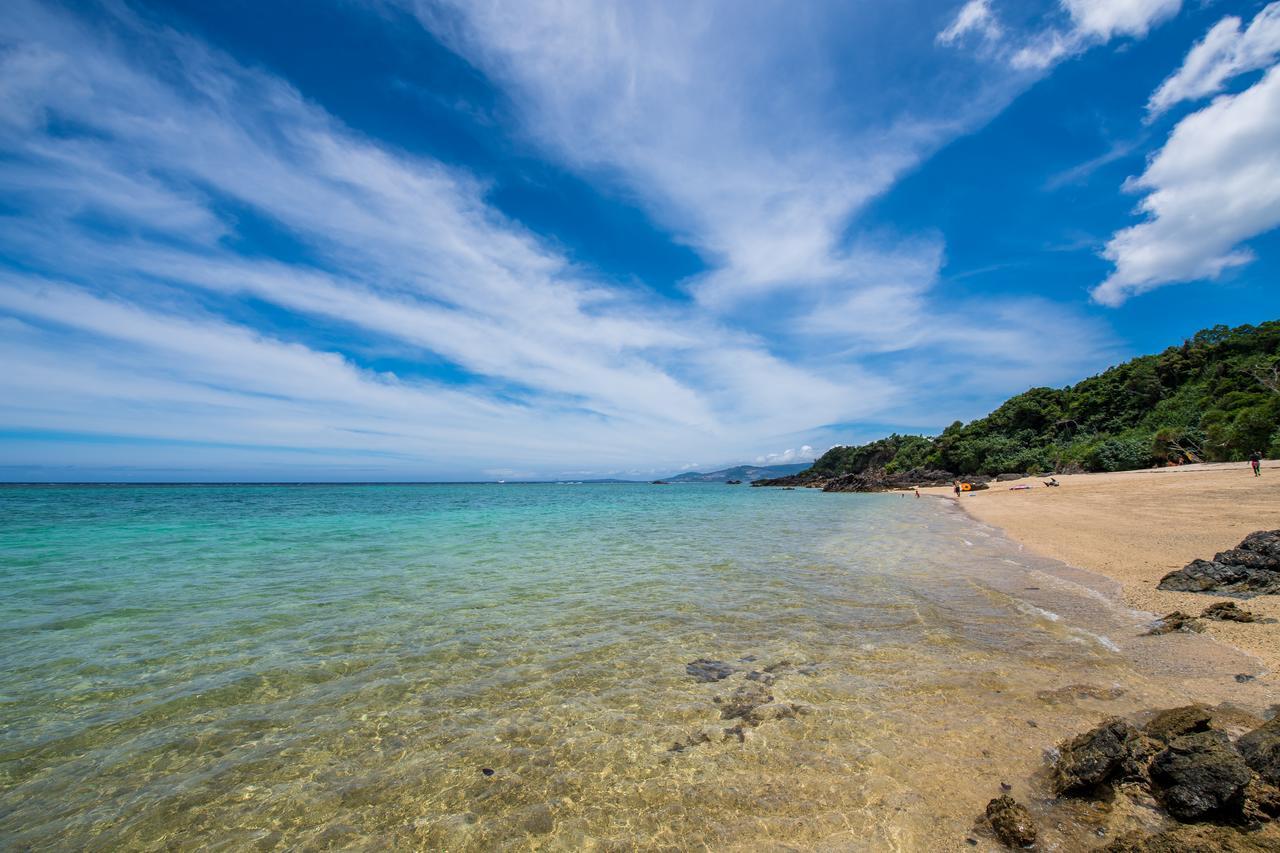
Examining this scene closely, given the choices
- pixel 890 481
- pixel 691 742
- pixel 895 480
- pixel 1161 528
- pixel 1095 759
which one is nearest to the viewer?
pixel 1095 759

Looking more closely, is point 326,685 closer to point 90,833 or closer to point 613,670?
point 90,833

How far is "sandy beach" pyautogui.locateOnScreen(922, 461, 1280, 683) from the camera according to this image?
8.47 m

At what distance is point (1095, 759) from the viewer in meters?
3.89

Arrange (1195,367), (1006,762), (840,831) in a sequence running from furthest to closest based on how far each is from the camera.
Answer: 1. (1195,367)
2. (1006,762)
3. (840,831)

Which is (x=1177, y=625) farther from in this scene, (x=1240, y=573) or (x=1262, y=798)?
Result: (x=1262, y=798)

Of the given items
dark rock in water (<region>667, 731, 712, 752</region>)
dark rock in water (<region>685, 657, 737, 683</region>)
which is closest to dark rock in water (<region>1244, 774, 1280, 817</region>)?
dark rock in water (<region>667, 731, 712, 752</region>)

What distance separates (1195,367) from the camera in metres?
61.5

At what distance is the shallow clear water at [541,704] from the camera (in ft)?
13.0

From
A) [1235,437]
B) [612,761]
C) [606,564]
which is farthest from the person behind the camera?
[1235,437]

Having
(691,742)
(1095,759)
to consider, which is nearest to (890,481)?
(1095,759)

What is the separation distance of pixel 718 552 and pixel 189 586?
48.4ft

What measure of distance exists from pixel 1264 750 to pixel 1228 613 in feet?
19.5

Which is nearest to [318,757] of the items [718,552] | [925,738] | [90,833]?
[90,833]

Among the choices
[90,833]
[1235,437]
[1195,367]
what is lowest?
[90,833]
